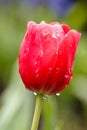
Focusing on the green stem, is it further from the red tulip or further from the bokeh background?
the bokeh background

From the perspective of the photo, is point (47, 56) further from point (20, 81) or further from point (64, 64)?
point (20, 81)

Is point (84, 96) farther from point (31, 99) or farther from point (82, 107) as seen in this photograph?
point (31, 99)

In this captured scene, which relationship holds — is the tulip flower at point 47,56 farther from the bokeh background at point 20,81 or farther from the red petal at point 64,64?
the bokeh background at point 20,81

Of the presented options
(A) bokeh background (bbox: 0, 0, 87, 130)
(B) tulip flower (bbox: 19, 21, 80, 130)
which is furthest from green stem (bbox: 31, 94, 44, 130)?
(A) bokeh background (bbox: 0, 0, 87, 130)

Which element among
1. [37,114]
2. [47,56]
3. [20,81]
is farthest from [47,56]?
[20,81]

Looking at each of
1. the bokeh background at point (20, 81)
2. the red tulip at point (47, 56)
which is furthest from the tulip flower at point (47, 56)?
the bokeh background at point (20, 81)

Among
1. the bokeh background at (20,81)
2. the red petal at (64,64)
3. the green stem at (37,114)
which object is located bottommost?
the bokeh background at (20,81)

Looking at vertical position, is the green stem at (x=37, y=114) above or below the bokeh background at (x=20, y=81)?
above
